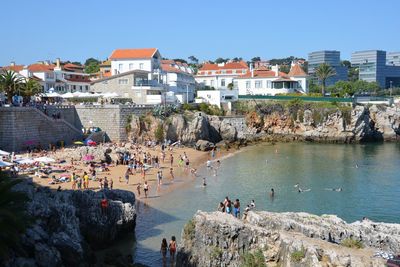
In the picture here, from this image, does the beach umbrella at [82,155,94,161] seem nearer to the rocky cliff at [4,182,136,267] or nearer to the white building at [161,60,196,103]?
the rocky cliff at [4,182,136,267]

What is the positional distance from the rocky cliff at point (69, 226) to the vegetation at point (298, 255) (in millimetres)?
7392

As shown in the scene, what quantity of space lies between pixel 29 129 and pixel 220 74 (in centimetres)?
5508

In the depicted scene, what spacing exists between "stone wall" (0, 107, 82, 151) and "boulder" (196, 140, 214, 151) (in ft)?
46.2

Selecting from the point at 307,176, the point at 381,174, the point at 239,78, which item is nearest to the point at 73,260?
the point at 307,176

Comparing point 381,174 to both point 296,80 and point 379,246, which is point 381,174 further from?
point 296,80

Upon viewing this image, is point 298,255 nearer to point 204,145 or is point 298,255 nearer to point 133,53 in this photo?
point 204,145

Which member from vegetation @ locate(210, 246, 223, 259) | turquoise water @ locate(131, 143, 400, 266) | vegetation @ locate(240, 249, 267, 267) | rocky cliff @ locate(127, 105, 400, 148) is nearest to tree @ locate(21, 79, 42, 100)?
rocky cliff @ locate(127, 105, 400, 148)

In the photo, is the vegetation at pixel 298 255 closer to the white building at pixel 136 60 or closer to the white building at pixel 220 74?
the white building at pixel 136 60

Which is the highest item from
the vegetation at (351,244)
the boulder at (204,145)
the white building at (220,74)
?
the white building at (220,74)

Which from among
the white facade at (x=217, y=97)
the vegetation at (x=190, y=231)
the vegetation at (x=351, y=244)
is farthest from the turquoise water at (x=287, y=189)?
the white facade at (x=217, y=97)

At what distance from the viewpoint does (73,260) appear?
15.7m

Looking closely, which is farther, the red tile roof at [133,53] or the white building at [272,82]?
the white building at [272,82]

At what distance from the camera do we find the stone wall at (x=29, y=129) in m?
40.8

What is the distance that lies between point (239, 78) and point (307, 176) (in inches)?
1799
